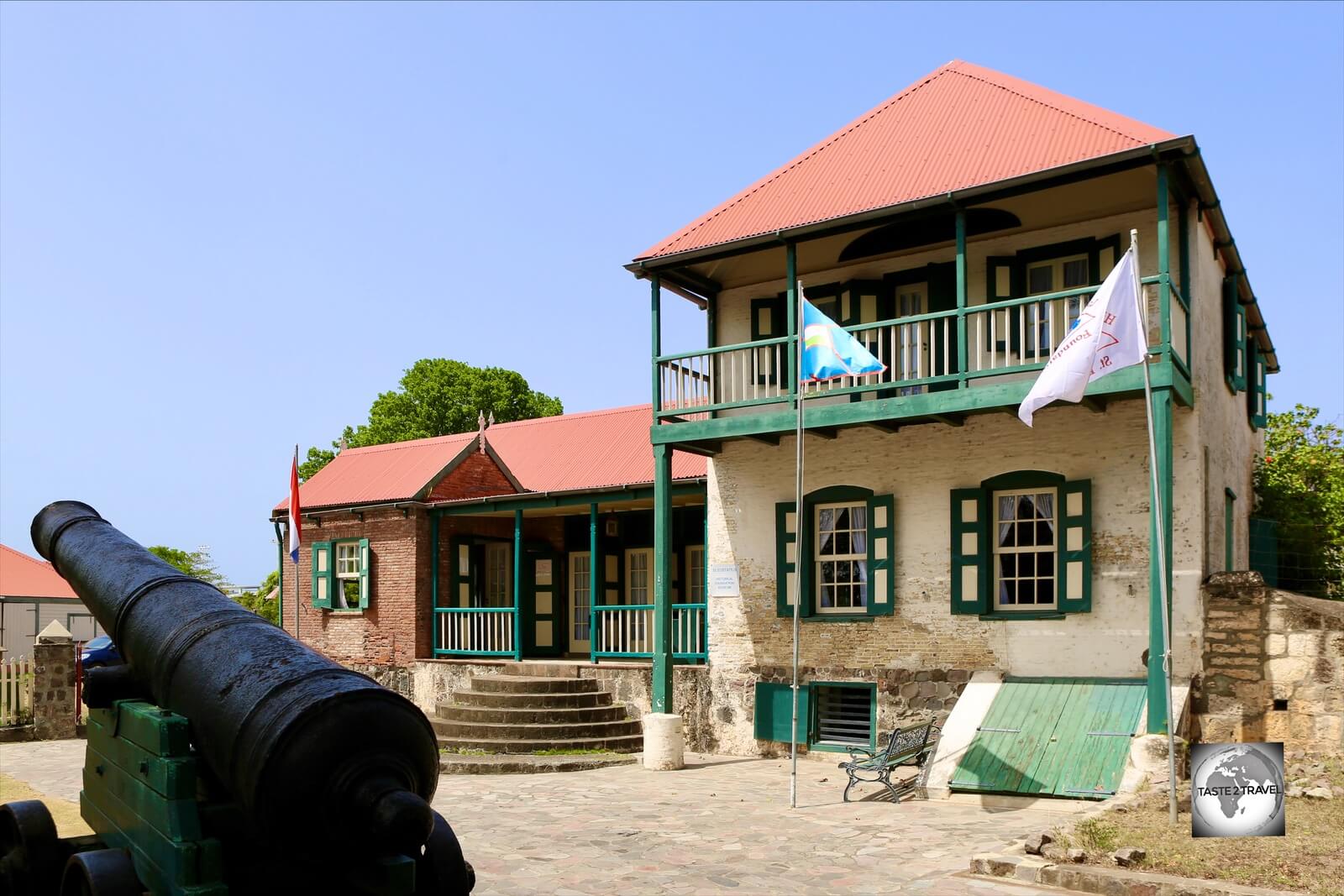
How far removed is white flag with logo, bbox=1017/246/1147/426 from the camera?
1024 centimetres

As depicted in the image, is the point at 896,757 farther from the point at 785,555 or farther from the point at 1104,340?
the point at 1104,340

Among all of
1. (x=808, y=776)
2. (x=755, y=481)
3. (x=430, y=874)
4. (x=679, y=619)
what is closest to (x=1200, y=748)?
(x=430, y=874)

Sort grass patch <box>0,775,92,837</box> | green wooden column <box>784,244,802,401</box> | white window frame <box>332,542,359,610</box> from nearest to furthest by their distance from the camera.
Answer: grass patch <box>0,775,92,837</box>, green wooden column <box>784,244,802,401</box>, white window frame <box>332,542,359,610</box>

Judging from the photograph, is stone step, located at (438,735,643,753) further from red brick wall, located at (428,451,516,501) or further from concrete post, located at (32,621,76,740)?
concrete post, located at (32,621,76,740)

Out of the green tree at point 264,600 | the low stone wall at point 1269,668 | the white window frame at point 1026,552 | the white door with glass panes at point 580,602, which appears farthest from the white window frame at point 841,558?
the green tree at point 264,600

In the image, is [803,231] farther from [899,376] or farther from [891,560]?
[891,560]

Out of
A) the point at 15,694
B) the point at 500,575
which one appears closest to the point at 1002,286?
the point at 500,575

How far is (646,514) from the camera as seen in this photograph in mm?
20000

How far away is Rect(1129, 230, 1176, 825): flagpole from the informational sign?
5446 millimetres

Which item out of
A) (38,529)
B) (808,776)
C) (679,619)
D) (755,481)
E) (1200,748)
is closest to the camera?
(38,529)

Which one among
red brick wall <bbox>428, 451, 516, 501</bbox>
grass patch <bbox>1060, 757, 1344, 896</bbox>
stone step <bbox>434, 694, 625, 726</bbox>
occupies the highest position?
red brick wall <bbox>428, 451, 516, 501</bbox>

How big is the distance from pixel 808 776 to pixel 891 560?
2.81 meters

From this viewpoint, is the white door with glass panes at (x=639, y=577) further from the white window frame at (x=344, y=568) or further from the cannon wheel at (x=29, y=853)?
the cannon wheel at (x=29, y=853)

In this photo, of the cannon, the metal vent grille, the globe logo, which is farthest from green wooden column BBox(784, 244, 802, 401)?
the cannon
